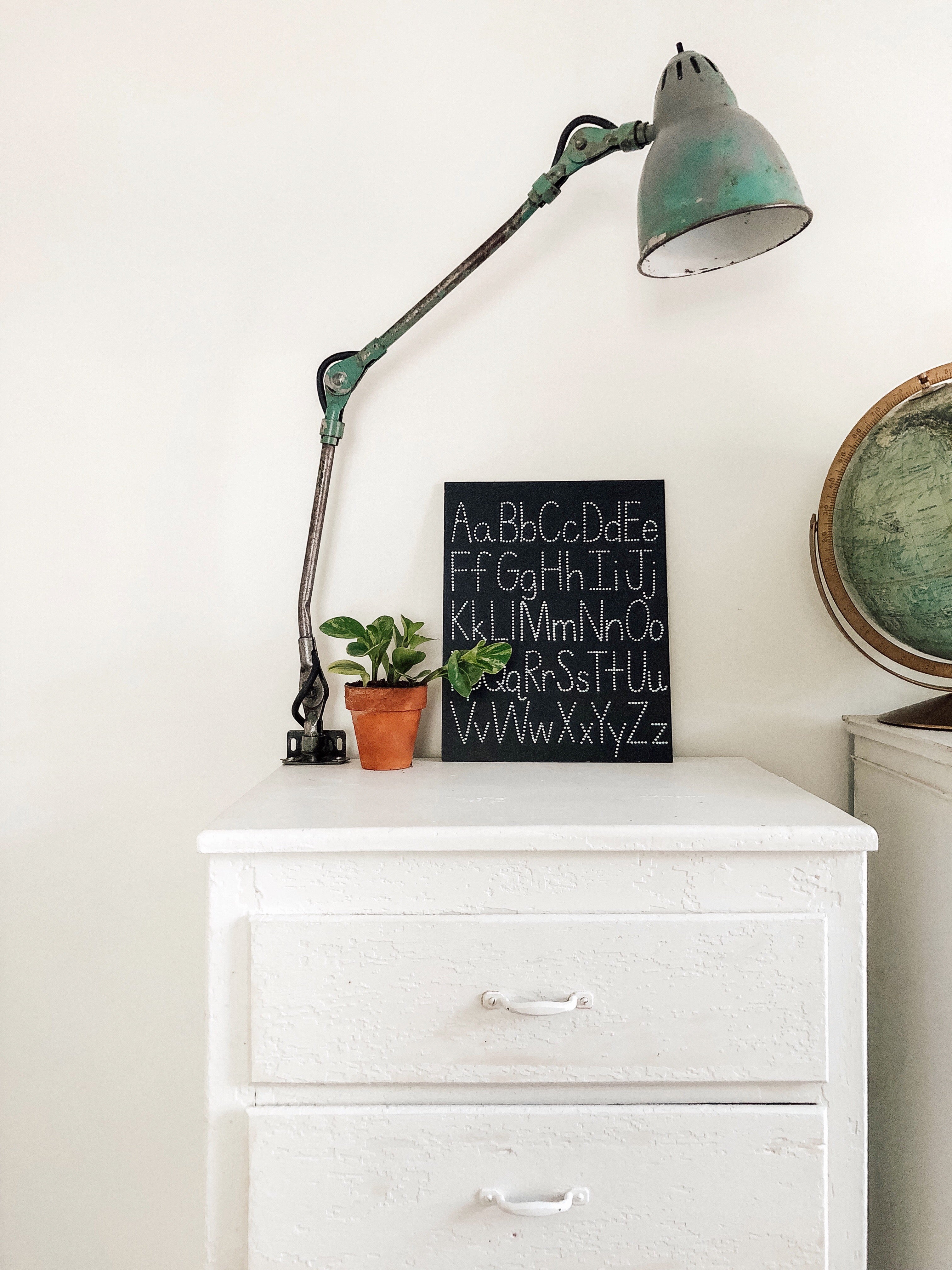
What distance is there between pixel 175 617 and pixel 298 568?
197 mm

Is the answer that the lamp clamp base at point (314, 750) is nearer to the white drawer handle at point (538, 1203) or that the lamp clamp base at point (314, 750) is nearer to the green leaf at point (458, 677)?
the green leaf at point (458, 677)

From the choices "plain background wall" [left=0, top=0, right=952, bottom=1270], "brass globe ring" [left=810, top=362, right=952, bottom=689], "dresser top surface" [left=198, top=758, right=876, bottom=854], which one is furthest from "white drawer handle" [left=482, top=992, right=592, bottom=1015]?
"brass globe ring" [left=810, top=362, right=952, bottom=689]

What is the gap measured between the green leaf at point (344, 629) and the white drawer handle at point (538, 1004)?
45cm

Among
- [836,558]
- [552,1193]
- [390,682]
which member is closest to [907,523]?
[836,558]

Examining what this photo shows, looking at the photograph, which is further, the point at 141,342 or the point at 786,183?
the point at 141,342

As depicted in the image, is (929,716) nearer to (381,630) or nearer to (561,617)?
(561,617)

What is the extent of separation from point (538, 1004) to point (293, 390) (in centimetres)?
90

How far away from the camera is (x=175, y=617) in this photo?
117cm

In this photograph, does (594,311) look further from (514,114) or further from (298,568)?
(298,568)

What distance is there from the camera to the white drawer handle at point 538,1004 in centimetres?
71

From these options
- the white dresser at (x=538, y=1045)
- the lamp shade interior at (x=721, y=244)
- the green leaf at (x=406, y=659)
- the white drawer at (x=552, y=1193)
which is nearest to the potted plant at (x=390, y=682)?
the green leaf at (x=406, y=659)

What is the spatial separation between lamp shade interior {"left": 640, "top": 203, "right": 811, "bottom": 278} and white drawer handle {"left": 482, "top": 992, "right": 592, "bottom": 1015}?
83 centimetres

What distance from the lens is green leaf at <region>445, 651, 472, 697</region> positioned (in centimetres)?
100

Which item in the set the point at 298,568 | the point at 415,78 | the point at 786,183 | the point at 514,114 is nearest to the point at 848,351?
the point at 786,183
